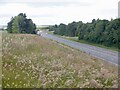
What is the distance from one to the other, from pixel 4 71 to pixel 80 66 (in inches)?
188

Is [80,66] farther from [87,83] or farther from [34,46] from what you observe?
[34,46]

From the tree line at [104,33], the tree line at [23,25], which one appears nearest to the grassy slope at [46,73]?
the tree line at [104,33]

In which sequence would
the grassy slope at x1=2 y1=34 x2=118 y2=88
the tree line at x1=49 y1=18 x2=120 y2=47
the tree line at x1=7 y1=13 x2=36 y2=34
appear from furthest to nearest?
the tree line at x1=7 y1=13 x2=36 y2=34, the tree line at x1=49 y1=18 x2=120 y2=47, the grassy slope at x1=2 y1=34 x2=118 y2=88

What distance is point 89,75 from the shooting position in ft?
53.2

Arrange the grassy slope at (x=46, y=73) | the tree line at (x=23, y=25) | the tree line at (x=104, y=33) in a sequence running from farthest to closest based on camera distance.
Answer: the tree line at (x=23, y=25), the tree line at (x=104, y=33), the grassy slope at (x=46, y=73)

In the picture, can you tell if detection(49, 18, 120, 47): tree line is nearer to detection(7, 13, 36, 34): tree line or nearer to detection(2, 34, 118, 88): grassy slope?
detection(7, 13, 36, 34): tree line

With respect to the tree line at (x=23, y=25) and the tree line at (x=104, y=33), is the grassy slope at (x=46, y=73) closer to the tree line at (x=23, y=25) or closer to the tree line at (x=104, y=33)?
the tree line at (x=104, y=33)

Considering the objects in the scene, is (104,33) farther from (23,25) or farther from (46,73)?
(46,73)

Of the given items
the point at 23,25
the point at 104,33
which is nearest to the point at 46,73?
the point at 104,33

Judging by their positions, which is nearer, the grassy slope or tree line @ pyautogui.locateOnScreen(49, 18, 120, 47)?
Answer: the grassy slope

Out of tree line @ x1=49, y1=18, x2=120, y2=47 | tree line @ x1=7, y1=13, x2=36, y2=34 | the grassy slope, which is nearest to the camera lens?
the grassy slope

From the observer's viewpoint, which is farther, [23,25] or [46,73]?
[23,25]

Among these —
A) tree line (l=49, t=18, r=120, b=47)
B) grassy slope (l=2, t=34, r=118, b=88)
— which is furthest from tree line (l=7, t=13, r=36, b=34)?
grassy slope (l=2, t=34, r=118, b=88)

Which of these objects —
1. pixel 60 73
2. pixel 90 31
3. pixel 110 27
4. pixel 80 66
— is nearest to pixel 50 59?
pixel 80 66
